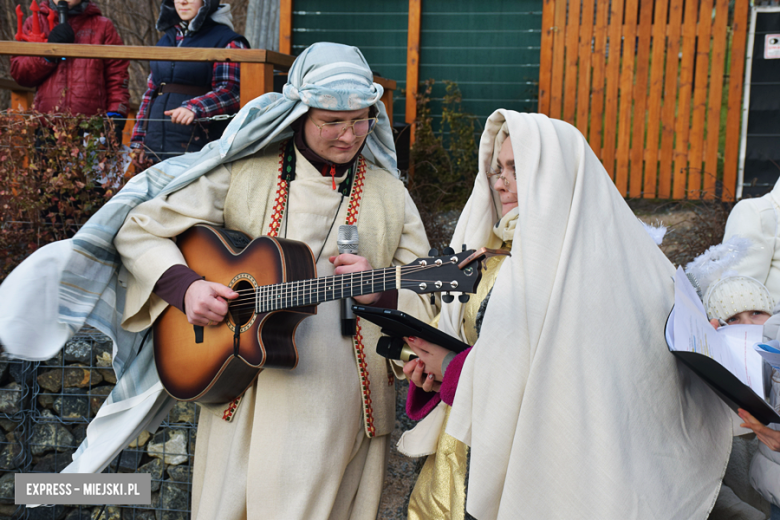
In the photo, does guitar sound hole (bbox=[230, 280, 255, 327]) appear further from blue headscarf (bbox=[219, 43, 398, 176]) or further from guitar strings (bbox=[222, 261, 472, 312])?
blue headscarf (bbox=[219, 43, 398, 176])

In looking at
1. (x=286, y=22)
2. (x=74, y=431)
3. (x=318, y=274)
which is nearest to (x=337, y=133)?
(x=318, y=274)

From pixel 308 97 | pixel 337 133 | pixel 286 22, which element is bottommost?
pixel 337 133

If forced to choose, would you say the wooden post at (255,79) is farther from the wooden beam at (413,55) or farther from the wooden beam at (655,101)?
the wooden beam at (655,101)

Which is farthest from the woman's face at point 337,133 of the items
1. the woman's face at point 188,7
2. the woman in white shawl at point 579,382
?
the woman's face at point 188,7

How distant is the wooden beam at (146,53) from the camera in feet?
12.5

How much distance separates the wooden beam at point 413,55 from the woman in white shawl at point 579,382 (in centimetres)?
554

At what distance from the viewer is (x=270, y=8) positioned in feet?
25.5

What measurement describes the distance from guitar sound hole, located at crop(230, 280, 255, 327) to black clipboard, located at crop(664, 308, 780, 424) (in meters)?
1.31

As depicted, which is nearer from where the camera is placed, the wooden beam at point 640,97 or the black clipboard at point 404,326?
the black clipboard at point 404,326

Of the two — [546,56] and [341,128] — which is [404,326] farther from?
[546,56]

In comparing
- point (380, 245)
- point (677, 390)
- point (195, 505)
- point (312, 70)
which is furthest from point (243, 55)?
point (677, 390)

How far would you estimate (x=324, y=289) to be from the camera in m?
2.10

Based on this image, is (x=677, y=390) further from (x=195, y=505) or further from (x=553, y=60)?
(x=553, y=60)

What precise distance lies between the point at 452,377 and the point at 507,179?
26.3 inches
